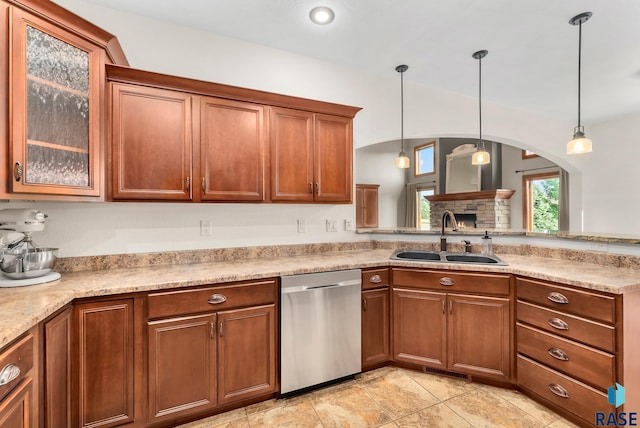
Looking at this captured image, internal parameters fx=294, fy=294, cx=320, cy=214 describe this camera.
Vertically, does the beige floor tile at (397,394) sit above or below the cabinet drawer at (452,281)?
below

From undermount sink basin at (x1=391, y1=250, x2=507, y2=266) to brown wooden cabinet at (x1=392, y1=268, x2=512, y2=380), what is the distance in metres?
0.21

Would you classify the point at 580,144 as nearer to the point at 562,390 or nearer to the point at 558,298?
the point at 558,298

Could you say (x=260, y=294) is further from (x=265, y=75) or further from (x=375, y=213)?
(x=375, y=213)

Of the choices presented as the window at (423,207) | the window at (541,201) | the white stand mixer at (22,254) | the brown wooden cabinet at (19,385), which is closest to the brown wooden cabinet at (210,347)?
the brown wooden cabinet at (19,385)

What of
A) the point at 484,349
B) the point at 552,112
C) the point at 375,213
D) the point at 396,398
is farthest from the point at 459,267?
the point at 375,213

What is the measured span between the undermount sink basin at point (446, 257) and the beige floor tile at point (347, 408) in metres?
1.09

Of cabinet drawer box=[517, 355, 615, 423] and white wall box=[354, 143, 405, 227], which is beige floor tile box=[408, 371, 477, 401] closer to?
cabinet drawer box=[517, 355, 615, 423]

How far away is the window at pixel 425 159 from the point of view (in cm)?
772

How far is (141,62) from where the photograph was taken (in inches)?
88.9

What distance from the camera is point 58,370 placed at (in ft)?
4.62

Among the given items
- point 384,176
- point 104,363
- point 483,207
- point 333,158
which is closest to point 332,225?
point 333,158

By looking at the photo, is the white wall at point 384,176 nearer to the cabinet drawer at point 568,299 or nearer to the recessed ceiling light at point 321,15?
the recessed ceiling light at point 321,15

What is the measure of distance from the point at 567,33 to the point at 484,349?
271cm

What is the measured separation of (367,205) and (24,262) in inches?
252
